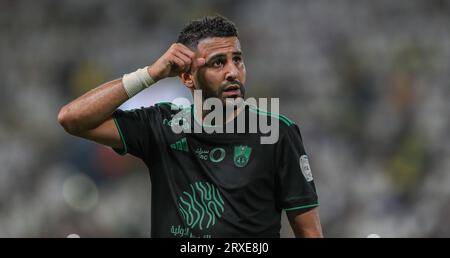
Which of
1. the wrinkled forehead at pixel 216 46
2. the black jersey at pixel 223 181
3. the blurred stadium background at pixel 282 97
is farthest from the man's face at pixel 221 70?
the blurred stadium background at pixel 282 97

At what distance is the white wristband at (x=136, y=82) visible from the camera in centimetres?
429

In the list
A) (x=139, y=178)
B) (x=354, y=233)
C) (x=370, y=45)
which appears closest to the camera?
(x=354, y=233)

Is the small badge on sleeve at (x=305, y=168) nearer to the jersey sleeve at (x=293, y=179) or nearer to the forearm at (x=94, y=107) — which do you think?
the jersey sleeve at (x=293, y=179)

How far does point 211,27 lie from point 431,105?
18.2 ft

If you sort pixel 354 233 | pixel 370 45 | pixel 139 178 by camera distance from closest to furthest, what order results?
pixel 354 233, pixel 139 178, pixel 370 45

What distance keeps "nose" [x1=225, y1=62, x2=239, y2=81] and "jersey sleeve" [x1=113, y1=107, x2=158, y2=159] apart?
0.53m

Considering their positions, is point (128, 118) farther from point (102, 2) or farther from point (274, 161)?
point (102, 2)

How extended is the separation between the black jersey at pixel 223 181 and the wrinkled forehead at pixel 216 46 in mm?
380

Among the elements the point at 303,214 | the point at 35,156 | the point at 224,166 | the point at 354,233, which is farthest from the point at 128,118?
the point at 35,156

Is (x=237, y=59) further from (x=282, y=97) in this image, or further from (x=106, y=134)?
(x=282, y=97)

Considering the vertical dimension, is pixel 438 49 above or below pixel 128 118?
above

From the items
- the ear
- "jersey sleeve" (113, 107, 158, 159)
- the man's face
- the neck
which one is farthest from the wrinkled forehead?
"jersey sleeve" (113, 107, 158, 159)

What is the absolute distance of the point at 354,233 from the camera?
8.66 m

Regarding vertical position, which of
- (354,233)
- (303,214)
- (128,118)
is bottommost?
(354,233)
